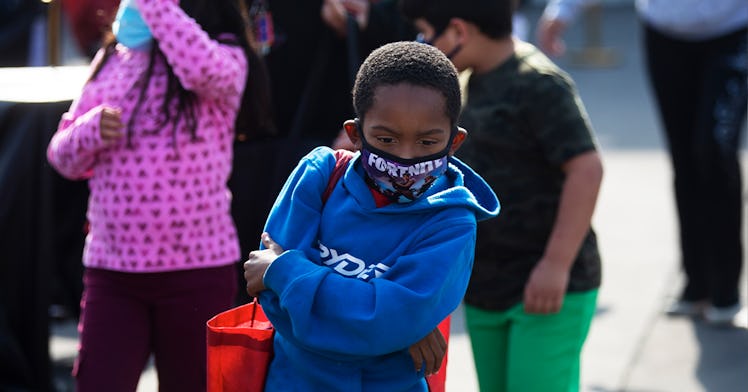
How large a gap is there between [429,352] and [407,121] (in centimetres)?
44

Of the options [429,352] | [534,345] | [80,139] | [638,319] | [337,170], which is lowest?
[638,319]

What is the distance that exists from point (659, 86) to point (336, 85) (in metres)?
1.95

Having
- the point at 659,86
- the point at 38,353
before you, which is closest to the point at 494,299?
the point at 38,353

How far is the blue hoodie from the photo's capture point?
7.44 feet

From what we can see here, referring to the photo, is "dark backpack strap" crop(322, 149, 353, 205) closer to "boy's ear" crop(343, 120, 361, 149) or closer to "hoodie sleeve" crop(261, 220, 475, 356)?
"boy's ear" crop(343, 120, 361, 149)

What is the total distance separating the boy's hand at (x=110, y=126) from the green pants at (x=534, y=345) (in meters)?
1.08

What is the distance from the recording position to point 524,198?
131 inches

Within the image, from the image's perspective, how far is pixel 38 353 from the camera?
13.7ft

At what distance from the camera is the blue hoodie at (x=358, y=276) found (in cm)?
227

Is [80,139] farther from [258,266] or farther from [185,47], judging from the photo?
[258,266]

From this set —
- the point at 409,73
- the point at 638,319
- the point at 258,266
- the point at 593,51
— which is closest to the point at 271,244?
the point at 258,266

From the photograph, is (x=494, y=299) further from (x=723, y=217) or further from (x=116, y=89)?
(x=723, y=217)

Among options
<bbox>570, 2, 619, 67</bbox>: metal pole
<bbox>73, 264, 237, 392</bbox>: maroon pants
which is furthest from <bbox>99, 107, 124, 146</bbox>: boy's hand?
<bbox>570, 2, 619, 67</bbox>: metal pole

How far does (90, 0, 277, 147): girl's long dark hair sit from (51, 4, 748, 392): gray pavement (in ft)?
5.43
